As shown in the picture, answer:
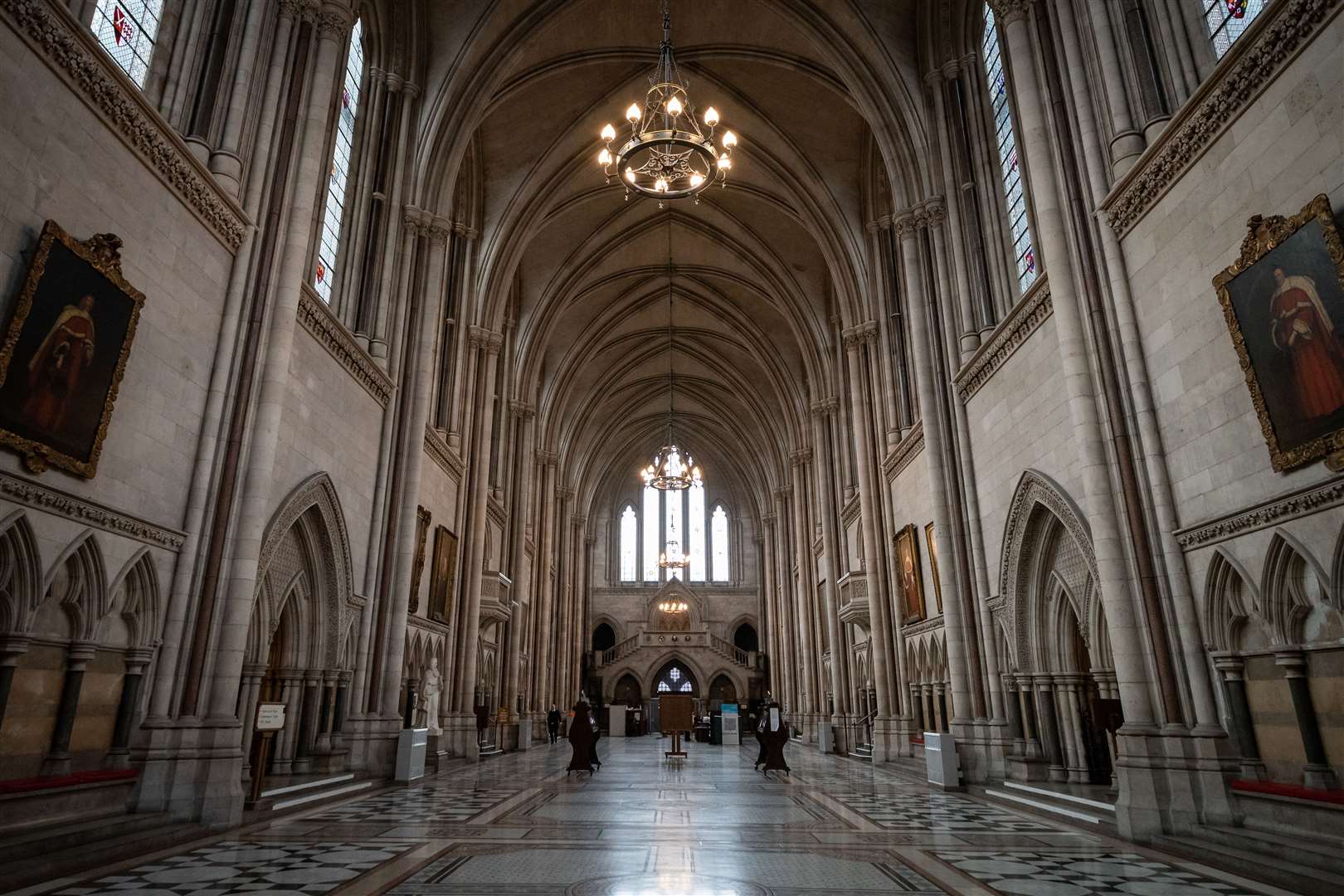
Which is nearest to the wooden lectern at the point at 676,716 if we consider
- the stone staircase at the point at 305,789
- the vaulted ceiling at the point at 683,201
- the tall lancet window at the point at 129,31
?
the stone staircase at the point at 305,789

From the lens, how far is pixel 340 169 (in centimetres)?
1352

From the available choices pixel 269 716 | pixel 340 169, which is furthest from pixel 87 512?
pixel 340 169

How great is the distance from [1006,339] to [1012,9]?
429cm

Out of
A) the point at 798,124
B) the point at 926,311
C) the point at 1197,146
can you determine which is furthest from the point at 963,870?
the point at 798,124

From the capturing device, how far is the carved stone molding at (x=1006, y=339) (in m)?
10.6

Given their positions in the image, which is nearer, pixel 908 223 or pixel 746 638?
pixel 908 223

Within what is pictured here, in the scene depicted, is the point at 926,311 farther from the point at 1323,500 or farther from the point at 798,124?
the point at 1323,500

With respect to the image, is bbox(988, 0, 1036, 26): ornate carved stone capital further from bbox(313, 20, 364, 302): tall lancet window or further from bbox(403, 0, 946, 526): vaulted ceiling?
bbox(313, 20, 364, 302): tall lancet window

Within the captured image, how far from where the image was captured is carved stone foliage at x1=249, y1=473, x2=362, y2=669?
10.2m

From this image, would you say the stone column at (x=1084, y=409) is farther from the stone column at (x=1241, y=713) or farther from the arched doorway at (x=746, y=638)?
the arched doorway at (x=746, y=638)

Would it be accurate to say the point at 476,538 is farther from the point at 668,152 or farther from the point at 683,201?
the point at 683,201

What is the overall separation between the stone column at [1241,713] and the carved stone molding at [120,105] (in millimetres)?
10597

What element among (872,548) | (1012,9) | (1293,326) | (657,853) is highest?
(1012,9)

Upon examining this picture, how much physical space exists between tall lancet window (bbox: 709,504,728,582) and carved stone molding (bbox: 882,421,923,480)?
26.3 meters
